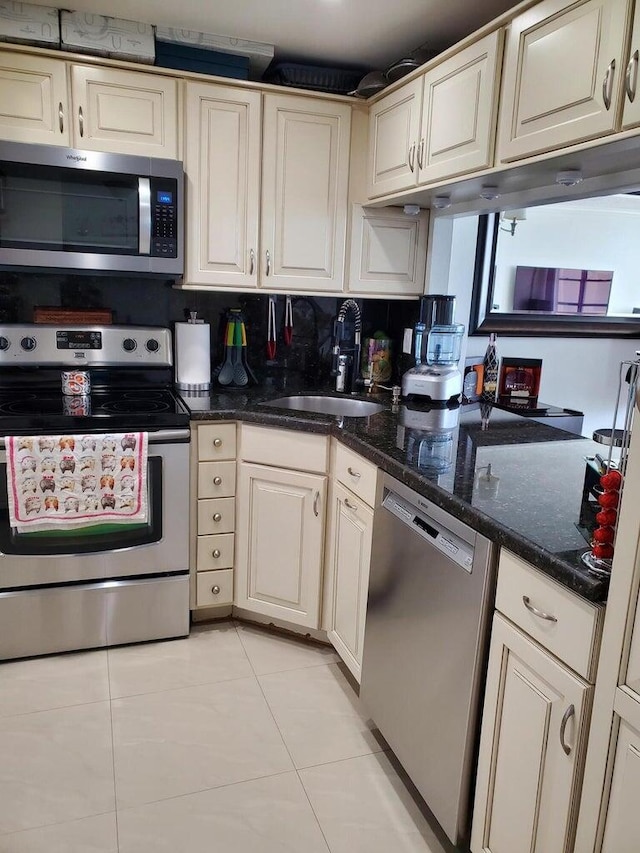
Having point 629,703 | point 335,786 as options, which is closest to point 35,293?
point 335,786

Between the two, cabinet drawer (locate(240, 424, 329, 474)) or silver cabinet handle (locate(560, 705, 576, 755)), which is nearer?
silver cabinet handle (locate(560, 705, 576, 755))

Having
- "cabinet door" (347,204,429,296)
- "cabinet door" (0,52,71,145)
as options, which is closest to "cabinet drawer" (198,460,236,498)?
"cabinet door" (347,204,429,296)

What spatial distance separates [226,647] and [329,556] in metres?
0.56

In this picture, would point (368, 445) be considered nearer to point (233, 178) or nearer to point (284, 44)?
point (233, 178)

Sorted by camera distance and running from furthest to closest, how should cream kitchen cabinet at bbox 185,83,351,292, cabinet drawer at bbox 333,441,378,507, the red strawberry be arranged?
1. cream kitchen cabinet at bbox 185,83,351,292
2. cabinet drawer at bbox 333,441,378,507
3. the red strawberry

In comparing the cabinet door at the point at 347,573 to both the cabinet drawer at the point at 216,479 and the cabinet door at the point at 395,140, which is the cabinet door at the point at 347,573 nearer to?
the cabinet drawer at the point at 216,479

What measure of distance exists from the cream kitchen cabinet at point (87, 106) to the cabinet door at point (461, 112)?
94 centimetres

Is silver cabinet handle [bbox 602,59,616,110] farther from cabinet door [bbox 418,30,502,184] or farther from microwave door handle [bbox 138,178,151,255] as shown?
microwave door handle [bbox 138,178,151,255]

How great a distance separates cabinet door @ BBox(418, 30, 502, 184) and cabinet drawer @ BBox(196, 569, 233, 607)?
5.41ft

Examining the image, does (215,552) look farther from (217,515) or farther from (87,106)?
(87,106)

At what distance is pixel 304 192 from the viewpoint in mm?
2621

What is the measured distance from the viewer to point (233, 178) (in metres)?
2.53

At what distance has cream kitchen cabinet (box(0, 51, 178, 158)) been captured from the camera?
2.24 m

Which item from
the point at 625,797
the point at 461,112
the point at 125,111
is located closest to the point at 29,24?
the point at 125,111
